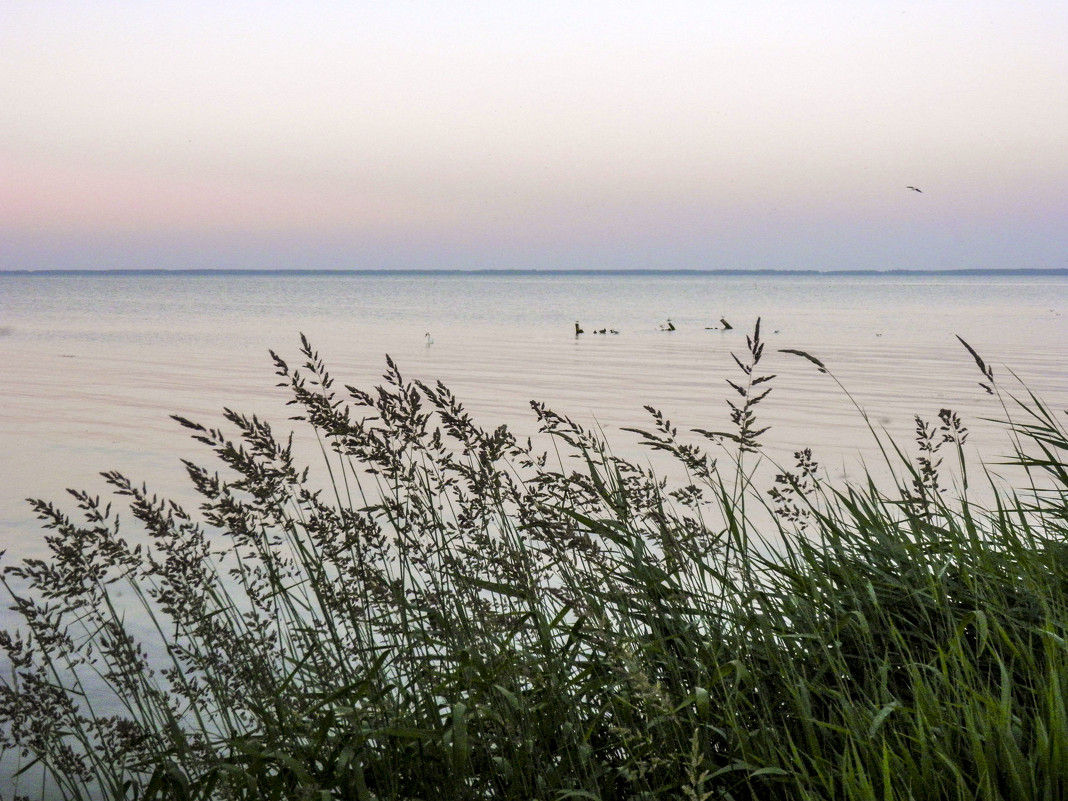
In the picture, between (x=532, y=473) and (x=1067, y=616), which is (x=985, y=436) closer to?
(x=532, y=473)

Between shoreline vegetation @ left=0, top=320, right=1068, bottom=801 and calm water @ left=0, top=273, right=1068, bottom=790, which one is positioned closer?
shoreline vegetation @ left=0, top=320, right=1068, bottom=801

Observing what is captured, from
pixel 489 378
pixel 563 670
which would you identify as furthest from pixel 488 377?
pixel 563 670

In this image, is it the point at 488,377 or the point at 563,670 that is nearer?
the point at 563,670

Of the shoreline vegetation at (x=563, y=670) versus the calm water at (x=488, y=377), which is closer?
the shoreline vegetation at (x=563, y=670)

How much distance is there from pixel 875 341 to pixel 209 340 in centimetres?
2111

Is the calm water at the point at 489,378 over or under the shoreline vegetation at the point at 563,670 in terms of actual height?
under

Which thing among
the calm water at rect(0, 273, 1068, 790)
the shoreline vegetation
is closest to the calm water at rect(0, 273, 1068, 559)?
the calm water at rect(0, 273, 1068, 790)

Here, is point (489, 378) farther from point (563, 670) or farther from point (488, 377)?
point (563, 670)

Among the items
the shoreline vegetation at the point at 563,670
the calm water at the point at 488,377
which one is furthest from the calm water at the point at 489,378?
the shoreline vegetation at the point at 563,670

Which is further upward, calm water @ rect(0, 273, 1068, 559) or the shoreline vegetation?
the shoreline vegetation

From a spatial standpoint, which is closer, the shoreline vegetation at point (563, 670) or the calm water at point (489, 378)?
the shoreline vegetation at point (563, 670)

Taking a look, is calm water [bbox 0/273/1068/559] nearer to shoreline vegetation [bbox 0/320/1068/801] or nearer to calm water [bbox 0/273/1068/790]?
calm water [bbox 0/273/1068/790]

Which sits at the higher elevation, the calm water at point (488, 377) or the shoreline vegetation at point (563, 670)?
the shoreline vegetation at point (563, 670)

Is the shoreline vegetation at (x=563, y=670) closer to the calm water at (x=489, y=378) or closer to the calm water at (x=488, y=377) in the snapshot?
the calm water at (x=489, y=378)
